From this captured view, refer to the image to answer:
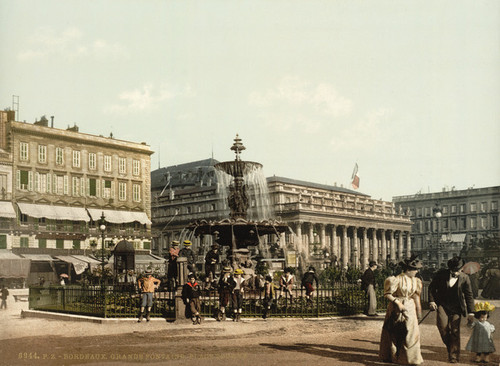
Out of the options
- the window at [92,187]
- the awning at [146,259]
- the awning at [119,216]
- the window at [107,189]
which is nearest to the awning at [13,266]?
the awning at [119,216]

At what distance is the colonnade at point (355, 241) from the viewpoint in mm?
86188

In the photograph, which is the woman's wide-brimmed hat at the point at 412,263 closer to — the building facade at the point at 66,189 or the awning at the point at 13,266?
the building facade at the point at 66,189

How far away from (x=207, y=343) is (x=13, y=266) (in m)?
36.0

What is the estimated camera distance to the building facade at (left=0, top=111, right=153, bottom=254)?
48.3 metres

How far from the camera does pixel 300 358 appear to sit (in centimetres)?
1071

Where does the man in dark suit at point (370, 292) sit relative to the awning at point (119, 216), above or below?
below

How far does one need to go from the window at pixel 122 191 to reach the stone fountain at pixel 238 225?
34431mm

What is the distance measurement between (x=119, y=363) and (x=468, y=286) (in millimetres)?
5857

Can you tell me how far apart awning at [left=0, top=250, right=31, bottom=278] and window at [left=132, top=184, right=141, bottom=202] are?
14.4m

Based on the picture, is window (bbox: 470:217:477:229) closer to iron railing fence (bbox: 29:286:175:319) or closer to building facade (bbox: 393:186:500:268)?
building facade (bbox: 393:186:500:268)

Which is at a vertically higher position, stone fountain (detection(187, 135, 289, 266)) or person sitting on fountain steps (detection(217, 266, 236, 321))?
stone fountain (detection(187, 135, 289, 266))

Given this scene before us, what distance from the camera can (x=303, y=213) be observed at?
3366 inches

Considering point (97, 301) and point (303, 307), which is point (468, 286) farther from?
point (97, 301)

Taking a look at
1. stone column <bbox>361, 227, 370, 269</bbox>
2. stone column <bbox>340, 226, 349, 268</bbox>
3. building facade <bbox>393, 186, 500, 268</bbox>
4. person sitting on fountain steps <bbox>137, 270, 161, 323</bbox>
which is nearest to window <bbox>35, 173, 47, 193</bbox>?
person sitting on fountain steps <bbox>137, 270, 161, 323</bbox>
